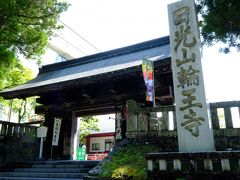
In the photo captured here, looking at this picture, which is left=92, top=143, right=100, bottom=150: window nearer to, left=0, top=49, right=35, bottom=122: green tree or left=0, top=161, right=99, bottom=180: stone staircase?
left=0, top=49, right=35, bottom=122: green tree

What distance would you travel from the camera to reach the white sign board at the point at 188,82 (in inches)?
230

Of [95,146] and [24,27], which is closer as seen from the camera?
[24,27]

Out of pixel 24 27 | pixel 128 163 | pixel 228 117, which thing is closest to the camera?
pixel 128 163

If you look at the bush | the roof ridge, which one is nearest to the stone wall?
the roof ridge

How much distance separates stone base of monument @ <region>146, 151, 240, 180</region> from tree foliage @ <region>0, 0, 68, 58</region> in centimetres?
765

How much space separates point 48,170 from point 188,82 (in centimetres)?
603

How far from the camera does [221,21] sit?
24.0ft

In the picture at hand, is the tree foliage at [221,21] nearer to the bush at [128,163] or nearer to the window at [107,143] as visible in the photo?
the bush at [128,163]

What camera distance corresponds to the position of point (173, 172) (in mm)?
5406

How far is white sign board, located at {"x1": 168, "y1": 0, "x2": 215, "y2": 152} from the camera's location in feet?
19.1

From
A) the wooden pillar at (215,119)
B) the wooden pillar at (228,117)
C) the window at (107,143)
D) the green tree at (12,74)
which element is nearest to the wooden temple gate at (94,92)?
the green tree at (12,74)

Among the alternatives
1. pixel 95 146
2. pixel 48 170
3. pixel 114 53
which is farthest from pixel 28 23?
pixel 95 146

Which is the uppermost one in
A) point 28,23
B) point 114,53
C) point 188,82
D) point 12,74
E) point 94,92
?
point 28,23

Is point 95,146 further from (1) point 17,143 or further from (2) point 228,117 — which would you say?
(2) point 228,117
